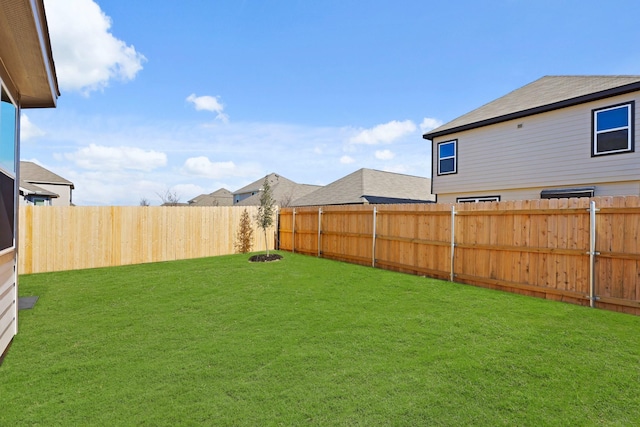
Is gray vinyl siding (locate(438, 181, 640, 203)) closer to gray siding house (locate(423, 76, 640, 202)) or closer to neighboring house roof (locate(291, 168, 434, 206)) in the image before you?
gray siding house (locate(423, 76, 640, 202))

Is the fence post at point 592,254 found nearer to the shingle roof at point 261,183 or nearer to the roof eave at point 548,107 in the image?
the roof eave at point 548,107

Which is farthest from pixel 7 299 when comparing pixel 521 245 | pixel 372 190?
pixel 372 190

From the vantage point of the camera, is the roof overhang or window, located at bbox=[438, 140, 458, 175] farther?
window, located at bbox=[438, 140, 458, 175]

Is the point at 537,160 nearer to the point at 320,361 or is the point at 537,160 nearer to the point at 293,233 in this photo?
the point at 293,233

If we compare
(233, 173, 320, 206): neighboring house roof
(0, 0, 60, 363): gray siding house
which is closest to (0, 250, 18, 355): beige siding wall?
(0, 0, 60, 363): gray siding house

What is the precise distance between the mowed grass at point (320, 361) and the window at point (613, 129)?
6120 mm

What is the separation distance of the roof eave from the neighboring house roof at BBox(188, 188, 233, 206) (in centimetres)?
4333

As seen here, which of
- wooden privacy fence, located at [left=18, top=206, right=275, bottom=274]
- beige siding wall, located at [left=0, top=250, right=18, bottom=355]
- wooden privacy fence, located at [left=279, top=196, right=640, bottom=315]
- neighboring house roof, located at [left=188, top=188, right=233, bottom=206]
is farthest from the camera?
neighboring house roof, located at [left=188, top=188, right=233, bottom=206]

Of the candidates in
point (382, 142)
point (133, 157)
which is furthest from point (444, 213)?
point (133, 157)

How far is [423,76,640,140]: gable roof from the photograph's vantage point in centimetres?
907

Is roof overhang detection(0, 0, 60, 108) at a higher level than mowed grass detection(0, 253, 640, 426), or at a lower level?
higher

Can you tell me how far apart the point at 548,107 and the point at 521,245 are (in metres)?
6.25

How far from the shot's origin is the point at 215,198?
52.9 m

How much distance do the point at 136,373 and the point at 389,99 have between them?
14033 millimetres
